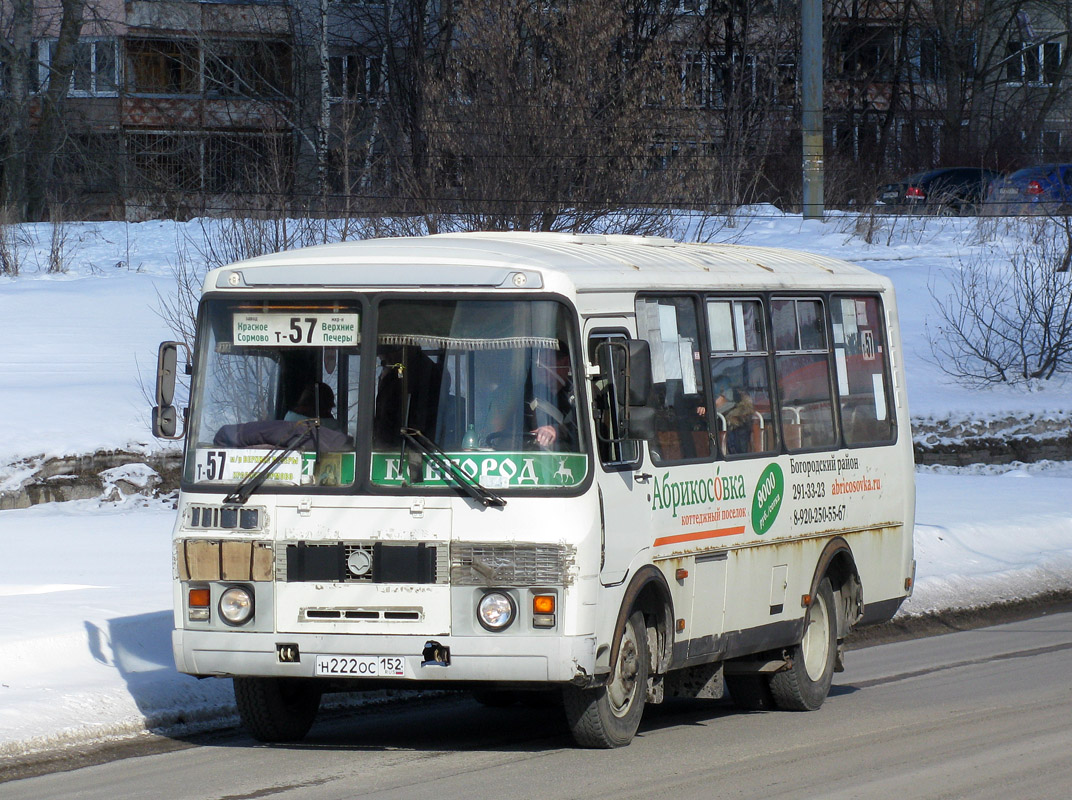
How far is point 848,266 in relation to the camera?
11.7 metres

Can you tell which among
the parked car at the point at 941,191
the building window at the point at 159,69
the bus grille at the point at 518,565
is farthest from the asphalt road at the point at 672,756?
the building window at the point at 159,69

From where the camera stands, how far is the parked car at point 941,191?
40250 mm

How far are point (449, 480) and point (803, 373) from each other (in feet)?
10.5

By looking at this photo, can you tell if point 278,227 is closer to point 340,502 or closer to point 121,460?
point 121,460

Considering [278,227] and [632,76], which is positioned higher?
[632,76]

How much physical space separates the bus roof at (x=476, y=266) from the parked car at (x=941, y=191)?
30.4 m

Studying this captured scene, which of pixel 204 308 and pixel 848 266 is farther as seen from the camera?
pixel 848 266

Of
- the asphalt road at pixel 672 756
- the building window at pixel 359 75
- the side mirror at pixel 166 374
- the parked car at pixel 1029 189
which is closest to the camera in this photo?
the asphalt road at pixel 672 756

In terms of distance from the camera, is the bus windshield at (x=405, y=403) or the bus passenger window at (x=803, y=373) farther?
the bus passenger window at (x=803, y=373)

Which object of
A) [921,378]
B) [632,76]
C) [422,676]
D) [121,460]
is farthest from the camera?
[921,378]

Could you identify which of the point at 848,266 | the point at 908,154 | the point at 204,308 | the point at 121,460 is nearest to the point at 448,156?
the point at 121,460

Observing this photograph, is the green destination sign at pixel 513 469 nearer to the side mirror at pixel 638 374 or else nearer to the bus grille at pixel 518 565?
the bus grille at pixel 518 565

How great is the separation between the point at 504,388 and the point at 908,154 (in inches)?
1884

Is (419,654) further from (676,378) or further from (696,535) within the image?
(676,378)
